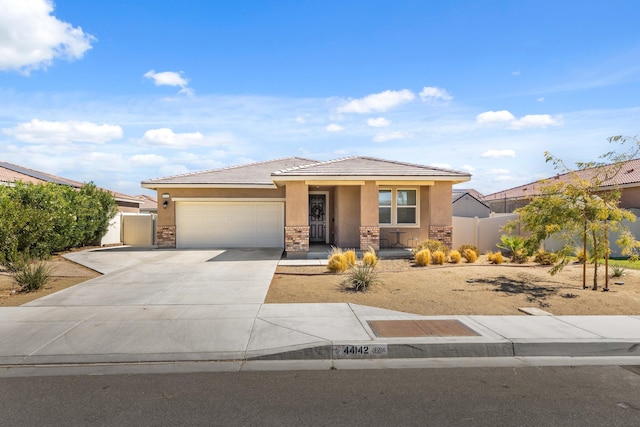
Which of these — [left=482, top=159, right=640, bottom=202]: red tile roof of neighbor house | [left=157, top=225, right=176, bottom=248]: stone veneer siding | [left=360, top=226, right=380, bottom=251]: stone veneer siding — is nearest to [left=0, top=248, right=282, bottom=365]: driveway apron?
[left=360, top=226, right=380, bottom=251]: stone veneer siding

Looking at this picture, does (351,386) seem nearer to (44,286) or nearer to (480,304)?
(480,304)

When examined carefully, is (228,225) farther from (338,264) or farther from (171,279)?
(338,264)

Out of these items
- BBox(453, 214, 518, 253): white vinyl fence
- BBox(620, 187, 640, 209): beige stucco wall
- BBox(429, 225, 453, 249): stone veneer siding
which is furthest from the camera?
BBox(620, 187, 640, 209): beige stucco wall

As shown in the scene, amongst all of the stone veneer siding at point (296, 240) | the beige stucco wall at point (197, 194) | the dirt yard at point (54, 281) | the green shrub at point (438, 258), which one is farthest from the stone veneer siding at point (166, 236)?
the green shrub at point (438, 258)

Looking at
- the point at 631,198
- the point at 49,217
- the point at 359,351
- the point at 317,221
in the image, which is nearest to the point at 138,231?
the point at 49,217

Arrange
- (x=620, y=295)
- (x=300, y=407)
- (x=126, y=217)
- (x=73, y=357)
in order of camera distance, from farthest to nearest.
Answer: (x=126, y=217), (x=620, y=295), (x=73, y=357), (x=300, y=407)

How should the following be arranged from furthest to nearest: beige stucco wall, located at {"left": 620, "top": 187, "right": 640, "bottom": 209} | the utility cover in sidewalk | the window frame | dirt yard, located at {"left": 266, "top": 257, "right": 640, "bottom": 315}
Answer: beige stucco wall, located at {"left": 620, "top": 187, "right": 640, "bottom": 209} → the window frame → dirt yard, located at {"left": 266, "top": 257, "right": 640, "bottom": 315} → the utility cover in sidewalk

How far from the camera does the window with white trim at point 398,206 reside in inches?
713

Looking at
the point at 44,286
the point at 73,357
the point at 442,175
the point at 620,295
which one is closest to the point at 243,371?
the point at 73,357

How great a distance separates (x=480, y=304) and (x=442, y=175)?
8.52 meters

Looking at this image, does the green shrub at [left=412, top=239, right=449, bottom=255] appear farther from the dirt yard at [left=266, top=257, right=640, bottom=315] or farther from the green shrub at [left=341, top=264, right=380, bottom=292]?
the green shrub at [left=341, top=264, right=380, bottom=292]

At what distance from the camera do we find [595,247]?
1014 cm

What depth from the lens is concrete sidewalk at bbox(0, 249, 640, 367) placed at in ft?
20.2

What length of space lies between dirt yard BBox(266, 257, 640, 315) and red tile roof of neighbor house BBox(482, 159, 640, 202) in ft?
7.92
